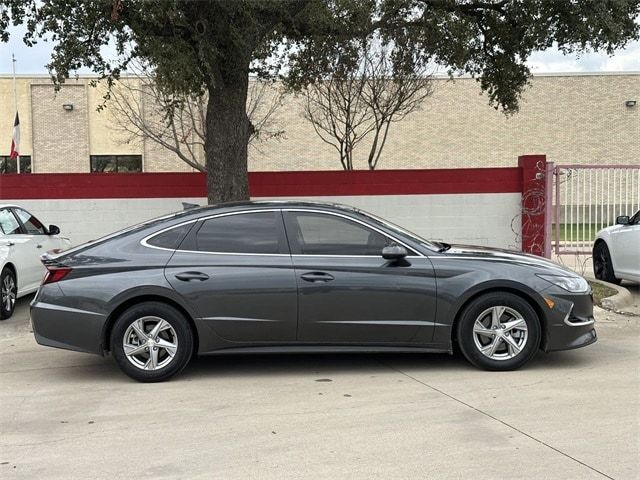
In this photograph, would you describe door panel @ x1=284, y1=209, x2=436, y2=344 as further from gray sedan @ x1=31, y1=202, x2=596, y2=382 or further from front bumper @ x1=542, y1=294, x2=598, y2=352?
front bumper @ x1=542, y1=294, x2=598, y2=352

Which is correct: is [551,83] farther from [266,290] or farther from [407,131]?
[266,290]

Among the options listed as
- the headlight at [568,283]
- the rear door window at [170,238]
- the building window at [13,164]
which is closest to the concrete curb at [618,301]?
the headlight at [568,283]

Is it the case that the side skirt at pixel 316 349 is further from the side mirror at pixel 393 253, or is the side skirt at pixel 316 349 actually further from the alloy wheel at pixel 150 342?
the side mirror at pixel 393 253

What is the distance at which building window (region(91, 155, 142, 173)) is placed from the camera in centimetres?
3006

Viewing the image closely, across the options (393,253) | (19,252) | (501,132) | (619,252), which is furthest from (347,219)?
(501,132)

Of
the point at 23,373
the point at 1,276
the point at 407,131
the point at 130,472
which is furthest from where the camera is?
the point at 407,131

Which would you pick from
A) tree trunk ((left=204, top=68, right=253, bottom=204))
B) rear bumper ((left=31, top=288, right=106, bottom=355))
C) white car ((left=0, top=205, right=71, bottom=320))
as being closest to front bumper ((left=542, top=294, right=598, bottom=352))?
rear bumper ((left=31, top=288, right=106, bottom=355))

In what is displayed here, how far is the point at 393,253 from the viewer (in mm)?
5457

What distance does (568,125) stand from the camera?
1203 inches

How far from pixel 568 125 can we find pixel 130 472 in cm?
3073

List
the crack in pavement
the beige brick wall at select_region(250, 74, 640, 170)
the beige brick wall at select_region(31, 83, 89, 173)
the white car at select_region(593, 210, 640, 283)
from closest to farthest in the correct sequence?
the crack in pavement < the white car at select_region(593, 210, 640, 283) < the beige brick wall at select_region(31, 83, 89, 173) < the beige brick wall at select_region(250, 74, 640, 170)

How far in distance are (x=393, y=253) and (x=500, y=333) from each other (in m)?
1.21

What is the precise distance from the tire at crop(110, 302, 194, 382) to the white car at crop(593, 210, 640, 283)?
705cm

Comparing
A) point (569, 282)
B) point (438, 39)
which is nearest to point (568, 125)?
point (438, 39)
